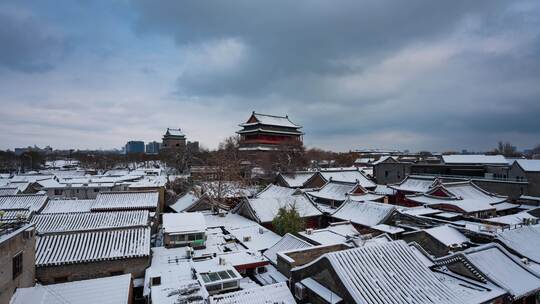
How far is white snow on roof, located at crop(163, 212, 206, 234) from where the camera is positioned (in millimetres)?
17333

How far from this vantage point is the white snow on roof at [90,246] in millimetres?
13219

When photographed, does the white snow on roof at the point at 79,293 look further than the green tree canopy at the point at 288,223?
No

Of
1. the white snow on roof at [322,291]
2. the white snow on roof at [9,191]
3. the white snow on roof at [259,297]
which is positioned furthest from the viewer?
the white snow on roof at [9,191]

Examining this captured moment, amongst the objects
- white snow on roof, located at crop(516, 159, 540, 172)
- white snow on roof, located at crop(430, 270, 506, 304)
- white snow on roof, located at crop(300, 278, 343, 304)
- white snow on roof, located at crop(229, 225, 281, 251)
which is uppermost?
white snow on roof, located at crop(516, 159, 540, 172)

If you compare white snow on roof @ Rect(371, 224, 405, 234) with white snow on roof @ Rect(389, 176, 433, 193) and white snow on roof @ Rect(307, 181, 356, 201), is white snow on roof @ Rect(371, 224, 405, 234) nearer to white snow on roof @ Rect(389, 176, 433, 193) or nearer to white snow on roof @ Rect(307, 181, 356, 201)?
white snow on roof @ Rect(307, 181, 356, 201)

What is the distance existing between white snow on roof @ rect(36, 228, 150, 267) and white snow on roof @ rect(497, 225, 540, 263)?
59.7 ft

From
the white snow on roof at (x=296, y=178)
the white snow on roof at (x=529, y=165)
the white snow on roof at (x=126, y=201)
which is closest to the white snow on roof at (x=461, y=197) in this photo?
the white snow on roof at (x=529, y=165)

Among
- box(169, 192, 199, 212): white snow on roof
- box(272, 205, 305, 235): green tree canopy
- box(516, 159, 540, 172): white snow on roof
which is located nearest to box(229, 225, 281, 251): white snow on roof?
box(272, 205, 305, 235): green tree canopy

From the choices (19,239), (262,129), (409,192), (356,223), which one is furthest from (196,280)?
(262,129)

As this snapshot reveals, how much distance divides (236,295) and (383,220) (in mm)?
14603

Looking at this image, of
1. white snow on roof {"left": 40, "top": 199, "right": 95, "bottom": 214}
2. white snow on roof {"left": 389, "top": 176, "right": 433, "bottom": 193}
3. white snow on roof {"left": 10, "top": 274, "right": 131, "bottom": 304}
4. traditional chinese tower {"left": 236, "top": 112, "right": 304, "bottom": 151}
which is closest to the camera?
white snow on roof {"left": 10, "top": 274, "right": 131, "bottom": 304}

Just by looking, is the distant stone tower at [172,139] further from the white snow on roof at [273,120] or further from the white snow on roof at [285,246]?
the white snow on roof at [285,246]

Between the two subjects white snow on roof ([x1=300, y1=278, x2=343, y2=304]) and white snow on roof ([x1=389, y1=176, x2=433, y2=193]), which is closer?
white snow on roof ([x1=300, y1=278, x2=343, y2=304])

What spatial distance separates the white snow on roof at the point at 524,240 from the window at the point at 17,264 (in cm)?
2138
